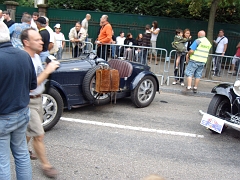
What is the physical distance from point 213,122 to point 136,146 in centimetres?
140

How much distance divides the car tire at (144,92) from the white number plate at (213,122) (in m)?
1.82

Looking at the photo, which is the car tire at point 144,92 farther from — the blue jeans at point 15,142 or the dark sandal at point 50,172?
the blue jeans at point 15,142

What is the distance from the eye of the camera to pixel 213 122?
17.1 feet

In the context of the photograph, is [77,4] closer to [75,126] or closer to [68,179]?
[75,126]

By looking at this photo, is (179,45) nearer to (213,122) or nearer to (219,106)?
(219,106)

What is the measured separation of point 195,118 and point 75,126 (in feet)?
8.65

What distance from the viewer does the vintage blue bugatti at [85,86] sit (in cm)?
513

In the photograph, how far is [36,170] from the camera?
12.9 ft

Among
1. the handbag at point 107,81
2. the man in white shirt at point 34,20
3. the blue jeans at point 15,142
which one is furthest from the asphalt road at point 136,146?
the man in white shirt at point 34,20

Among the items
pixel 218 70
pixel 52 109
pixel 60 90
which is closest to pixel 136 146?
pixel 52 109

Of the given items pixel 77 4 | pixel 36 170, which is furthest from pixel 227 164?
pixel 77 4

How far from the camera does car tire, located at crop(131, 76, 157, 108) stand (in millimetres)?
6730

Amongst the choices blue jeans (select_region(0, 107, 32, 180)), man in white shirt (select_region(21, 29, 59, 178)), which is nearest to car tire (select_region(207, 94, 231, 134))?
man in white shirt (select_region(21, 29, 59, 178))

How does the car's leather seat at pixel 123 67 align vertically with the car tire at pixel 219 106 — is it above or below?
above
